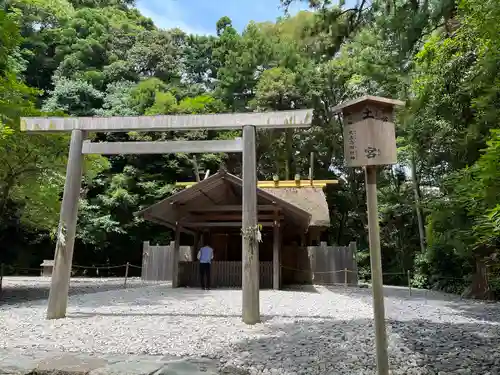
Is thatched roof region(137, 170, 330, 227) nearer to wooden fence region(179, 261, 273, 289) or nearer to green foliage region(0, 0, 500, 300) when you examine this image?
wooden fence region(179, 261, 273, 289)

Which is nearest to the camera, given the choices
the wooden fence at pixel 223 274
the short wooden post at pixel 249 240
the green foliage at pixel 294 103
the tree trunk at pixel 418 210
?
the short wooden post at pixel 249 240

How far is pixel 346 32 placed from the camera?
7164 mm

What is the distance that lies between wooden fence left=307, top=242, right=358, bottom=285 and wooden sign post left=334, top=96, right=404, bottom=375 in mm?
11531

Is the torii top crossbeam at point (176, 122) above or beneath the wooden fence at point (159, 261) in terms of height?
above

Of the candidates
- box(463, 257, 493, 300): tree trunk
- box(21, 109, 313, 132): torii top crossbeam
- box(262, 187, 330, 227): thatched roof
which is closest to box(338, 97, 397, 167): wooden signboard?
box(21, 109, 313, 132): torii top crossbeam

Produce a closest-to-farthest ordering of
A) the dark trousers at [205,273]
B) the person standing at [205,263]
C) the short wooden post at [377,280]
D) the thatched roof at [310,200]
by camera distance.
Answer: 1. the short wooden post at [377,280]
2. the person standing at [205,263]
3. the dark trousers at [205,273]
4. the thatched roof at [310,200]

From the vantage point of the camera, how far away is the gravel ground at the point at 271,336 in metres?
3.88

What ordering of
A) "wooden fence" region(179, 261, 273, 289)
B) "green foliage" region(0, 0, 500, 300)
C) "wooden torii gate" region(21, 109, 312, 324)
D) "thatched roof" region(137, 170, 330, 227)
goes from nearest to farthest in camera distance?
"wooden torii gate" region(21, 109, 312, 324)
"green foliage" region(0, 0, 500, 300)
"thatched roof" region(137, 170, 330, 227)
"wooden fence" region(179, 261, 273, 289)

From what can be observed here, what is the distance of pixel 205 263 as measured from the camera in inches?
456

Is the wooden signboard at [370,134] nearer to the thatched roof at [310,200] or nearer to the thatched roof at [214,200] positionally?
the thatched roof at [214,200]

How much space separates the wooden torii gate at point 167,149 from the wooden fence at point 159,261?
10906mm

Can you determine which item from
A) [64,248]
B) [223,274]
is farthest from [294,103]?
[64,248]

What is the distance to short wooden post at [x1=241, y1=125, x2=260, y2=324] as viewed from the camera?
20.3ft

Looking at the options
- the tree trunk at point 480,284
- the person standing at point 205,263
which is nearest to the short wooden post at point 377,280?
the person standing at point 205,263
